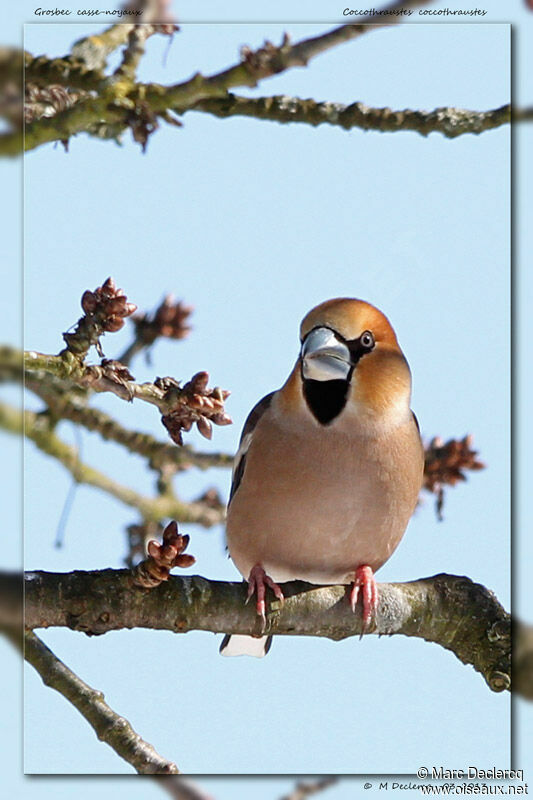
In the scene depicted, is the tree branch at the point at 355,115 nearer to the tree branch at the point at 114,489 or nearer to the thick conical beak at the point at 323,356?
the thick conical beak at the point at 323,356

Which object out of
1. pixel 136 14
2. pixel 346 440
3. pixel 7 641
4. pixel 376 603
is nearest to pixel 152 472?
pixel 346 440

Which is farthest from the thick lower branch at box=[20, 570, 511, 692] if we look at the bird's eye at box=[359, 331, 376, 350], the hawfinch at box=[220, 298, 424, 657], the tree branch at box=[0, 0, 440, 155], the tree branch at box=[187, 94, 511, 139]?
the tree branch at box=[187, 94, 511, 139]

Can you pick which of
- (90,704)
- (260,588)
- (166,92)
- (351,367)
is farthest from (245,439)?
(166,92)

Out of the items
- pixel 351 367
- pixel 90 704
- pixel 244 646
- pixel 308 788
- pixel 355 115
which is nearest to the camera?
pixel 308 788

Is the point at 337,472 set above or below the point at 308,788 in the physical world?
above

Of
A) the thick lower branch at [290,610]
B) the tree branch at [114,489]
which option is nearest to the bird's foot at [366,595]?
the thick lower branch at [290,610]

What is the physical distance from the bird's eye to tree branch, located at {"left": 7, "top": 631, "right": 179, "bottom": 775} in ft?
4.21

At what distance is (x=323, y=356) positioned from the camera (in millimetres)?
2955

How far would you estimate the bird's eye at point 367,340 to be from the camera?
3.12m

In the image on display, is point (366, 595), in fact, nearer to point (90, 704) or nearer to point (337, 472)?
point (337, 472)

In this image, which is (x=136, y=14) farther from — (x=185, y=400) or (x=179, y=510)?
(x=179, y=510)

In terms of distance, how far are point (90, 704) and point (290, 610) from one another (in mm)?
593

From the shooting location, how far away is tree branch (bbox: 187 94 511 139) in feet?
8.92

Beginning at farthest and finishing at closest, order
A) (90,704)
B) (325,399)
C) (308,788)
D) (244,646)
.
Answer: (244,646), (325,399), (90,704), (308,788)
